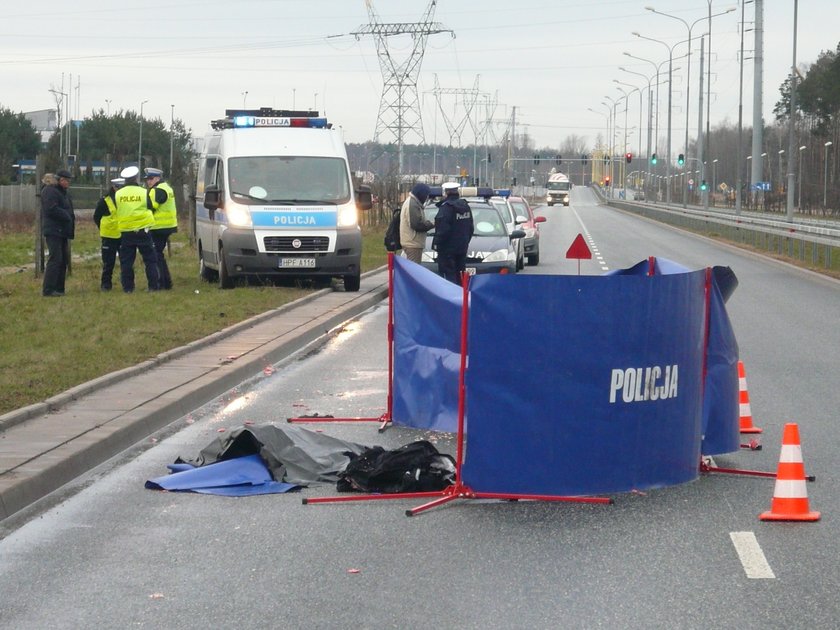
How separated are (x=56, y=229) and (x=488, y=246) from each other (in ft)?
26.4

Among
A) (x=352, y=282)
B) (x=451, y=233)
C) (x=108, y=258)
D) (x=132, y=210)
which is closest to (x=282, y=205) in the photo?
(x=352, y=282)

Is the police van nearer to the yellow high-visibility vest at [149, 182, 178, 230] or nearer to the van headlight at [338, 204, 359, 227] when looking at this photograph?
the van headlight at [338, 204, 359, 227]

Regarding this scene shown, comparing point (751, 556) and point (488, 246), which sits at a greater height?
point (488, 246)

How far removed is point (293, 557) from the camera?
21.8 feet

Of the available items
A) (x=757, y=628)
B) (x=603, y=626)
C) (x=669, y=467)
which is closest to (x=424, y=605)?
(x=603, y=626)

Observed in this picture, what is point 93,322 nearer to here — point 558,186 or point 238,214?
point 238,214

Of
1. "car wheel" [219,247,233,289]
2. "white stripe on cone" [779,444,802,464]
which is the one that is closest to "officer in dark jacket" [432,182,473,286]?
"car wheel" [219,247,233,289]

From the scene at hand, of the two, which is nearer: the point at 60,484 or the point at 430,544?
the point at 430,544

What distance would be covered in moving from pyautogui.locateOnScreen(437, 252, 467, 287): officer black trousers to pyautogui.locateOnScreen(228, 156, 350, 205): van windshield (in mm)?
3826

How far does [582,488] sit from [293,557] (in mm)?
1926

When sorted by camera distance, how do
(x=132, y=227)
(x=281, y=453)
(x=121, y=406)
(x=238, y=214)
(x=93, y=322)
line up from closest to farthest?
(x=281, y=453) → (x=121, y=406) → (x=93, y=322) → (x=132, y=227) → (x=238, y=214)

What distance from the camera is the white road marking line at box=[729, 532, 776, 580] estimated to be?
6309 mm

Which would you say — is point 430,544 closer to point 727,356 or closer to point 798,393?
point 727,356

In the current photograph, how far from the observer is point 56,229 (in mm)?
20734
